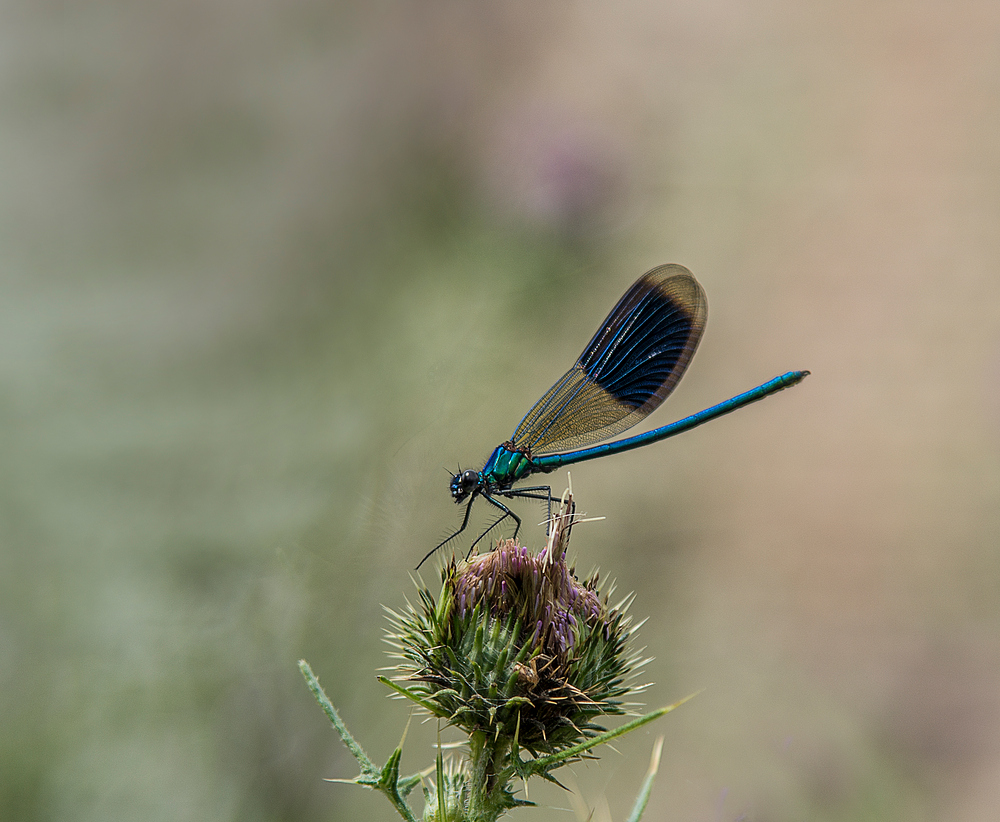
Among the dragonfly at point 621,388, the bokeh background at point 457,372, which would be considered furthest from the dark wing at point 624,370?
the bokeh background at point 457,372

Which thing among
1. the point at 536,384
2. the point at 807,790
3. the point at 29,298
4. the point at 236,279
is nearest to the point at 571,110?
the point at 536,384

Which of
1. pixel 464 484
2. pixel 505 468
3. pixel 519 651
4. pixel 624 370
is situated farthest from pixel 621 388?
pixel 519 651

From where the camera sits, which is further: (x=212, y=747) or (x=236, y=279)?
(x=236, y=279)

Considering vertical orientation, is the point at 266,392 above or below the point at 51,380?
below

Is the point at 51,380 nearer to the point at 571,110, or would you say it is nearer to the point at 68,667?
the point at 68,667

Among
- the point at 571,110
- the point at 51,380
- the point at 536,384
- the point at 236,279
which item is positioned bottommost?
the point at 536,384

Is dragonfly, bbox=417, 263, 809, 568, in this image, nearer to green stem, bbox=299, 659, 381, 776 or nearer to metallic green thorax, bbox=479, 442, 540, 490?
metallic green thorax, bbox=479, 442, 540, 490

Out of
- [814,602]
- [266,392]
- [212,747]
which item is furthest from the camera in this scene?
[814,602]

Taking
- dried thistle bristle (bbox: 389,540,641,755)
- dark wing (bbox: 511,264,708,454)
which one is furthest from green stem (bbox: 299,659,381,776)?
dark wing (bbox: 511,264,708,454)
